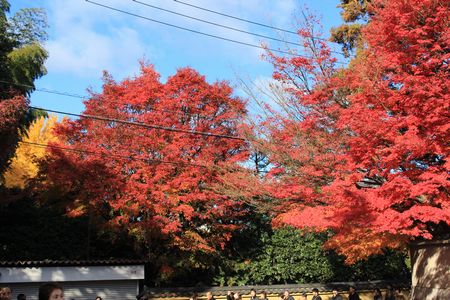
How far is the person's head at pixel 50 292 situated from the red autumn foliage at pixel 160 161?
43.1ft

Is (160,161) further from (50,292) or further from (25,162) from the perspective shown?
(50,292)

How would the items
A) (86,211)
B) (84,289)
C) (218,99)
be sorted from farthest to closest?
(218,99) < (86,211) < (84,289)

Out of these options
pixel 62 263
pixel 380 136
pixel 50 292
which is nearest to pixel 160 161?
pixel 62 263

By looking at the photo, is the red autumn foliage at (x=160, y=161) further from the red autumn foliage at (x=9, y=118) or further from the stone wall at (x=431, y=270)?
the stone wall at (x=431, y=270)

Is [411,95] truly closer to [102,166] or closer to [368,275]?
[102,166]

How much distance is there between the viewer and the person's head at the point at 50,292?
3.20 m

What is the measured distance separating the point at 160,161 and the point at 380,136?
9.19 meters

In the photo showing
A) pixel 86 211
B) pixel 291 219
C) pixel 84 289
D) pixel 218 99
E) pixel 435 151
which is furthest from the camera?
pixel 218 99

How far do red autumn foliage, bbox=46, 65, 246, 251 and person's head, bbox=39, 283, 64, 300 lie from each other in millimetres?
13148

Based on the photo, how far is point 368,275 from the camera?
69.0 feet

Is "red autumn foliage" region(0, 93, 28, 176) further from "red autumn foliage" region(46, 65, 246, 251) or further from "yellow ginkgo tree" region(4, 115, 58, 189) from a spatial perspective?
"yellow ginkgo tree" region(4, 115, 58, 189)

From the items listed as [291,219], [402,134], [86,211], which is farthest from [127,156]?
[402,134]

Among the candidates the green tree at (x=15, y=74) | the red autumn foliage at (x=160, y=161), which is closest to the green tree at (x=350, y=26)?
the red autumn foliage at (x=160, y=161)

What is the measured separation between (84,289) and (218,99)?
9717 millimetres
